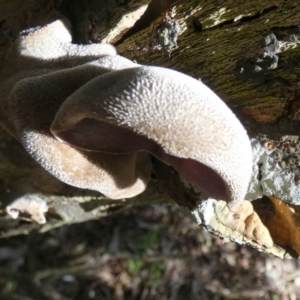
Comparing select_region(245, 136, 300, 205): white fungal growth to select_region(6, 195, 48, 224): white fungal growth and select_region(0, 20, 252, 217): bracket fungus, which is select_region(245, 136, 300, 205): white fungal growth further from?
select_region(6, 195, 48, 224): white fungal growth

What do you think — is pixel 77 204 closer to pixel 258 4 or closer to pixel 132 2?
pixel 132 2

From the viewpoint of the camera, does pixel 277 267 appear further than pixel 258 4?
Yes

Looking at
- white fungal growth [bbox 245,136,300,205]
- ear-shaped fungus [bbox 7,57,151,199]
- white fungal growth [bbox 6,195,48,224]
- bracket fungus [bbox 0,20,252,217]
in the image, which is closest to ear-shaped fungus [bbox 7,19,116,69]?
bracket fungus [bbox 0,20,252,217]

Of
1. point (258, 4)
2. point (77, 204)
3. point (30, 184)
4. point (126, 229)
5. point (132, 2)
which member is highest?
point (132, 2)

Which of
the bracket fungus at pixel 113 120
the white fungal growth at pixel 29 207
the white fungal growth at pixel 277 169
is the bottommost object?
the white fungal growth at pixel 29 207

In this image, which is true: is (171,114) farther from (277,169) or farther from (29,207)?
(29,207)

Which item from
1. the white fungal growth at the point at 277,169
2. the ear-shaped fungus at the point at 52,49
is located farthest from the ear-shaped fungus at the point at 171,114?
the white fungal growth at the point at 277,169

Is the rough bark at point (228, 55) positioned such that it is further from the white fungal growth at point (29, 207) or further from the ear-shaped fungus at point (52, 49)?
the white fungal growth at point (29, 207)

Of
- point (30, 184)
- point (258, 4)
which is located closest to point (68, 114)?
point (258, 4)
